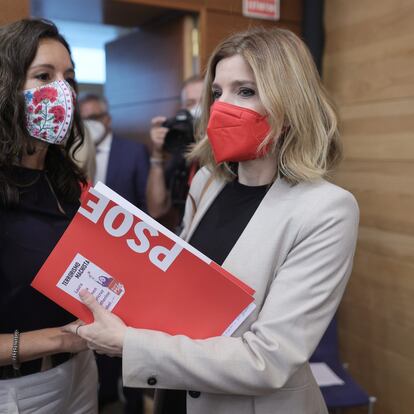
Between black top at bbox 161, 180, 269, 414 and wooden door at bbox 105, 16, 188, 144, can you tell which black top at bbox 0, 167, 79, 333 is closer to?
black top at bbox 161, 180, 269, 414

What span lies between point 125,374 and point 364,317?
1.56m

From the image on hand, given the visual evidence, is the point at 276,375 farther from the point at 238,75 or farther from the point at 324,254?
the point at 238,75

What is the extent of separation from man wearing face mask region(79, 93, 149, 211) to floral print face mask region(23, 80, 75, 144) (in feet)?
4.69

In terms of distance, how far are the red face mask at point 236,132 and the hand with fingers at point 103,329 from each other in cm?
46

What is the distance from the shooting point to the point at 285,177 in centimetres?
113

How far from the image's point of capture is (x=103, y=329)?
3.23ft

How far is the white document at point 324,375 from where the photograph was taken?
198 centimetres

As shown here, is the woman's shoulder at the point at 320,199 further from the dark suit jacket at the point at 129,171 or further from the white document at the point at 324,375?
the dark suit jacket at the point at 129,171

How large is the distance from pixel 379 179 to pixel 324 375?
0.88m

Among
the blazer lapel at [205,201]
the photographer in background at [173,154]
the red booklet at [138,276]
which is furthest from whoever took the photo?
the photographer in background at [173,154]


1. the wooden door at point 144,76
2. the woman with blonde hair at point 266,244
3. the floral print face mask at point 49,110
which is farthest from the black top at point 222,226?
the wooden door at point 144,76

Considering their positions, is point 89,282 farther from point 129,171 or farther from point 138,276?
point 129,171

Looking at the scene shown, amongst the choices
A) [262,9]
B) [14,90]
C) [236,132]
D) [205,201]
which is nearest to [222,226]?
[205,201]

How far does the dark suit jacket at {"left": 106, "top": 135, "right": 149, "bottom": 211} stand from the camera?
8.60 ft
